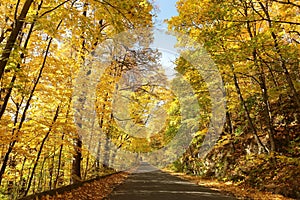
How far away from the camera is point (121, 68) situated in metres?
16.3

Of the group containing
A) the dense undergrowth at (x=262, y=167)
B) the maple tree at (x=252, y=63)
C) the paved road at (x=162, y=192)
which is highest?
the maple tree at (x=252, y=63)

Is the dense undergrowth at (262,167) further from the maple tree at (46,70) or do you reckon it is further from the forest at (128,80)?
the maple tree at (46,70)

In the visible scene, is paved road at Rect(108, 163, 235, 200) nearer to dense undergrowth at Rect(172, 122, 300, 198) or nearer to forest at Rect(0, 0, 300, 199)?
dense undergrowth at Rect(172, 122, 300, 198)

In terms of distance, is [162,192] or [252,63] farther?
[162,192]

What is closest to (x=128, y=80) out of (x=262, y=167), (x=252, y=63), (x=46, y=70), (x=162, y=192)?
(x=46, y=70)

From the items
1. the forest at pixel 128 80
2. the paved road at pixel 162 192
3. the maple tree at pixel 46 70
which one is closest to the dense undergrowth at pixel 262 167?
the forest at pixel 128 80

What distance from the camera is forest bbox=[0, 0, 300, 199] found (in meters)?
7.05

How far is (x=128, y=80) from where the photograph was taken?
17.6m

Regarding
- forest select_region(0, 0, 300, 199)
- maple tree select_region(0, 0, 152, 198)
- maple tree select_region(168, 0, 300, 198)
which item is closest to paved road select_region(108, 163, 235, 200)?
forest select_region(0, 0, 300, 199)

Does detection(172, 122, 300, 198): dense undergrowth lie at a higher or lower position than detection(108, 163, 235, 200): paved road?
higher

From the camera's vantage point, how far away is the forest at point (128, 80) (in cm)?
705

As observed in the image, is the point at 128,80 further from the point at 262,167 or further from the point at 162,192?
the point at 262,167

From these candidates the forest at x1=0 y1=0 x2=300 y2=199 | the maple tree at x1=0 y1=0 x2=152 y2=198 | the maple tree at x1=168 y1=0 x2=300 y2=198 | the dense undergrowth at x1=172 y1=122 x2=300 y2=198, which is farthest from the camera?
the dense undergrowth at x1=172 y1=122 x2=300 y2=198

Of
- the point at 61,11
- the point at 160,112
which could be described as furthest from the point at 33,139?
the point at 160,112
